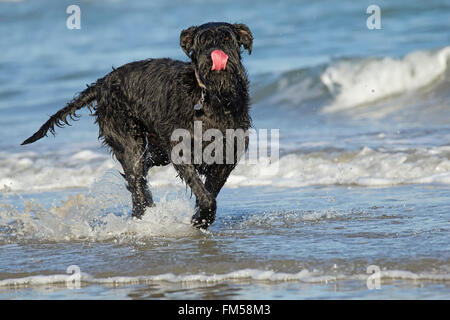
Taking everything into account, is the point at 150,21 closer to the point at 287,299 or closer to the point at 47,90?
the point at 47,90

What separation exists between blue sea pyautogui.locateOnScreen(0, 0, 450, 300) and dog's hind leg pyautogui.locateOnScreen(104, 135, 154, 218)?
0.20m

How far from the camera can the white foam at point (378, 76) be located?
13789mm

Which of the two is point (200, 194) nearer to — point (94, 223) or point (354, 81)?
point (94, 223)

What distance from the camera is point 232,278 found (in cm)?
504

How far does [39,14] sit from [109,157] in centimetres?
1648

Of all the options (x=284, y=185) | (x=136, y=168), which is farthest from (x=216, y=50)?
(x=284, y=185)

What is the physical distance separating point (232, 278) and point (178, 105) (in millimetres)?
1736

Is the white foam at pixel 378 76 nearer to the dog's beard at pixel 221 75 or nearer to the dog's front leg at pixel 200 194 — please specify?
the dog's front leg at pixel 200 194

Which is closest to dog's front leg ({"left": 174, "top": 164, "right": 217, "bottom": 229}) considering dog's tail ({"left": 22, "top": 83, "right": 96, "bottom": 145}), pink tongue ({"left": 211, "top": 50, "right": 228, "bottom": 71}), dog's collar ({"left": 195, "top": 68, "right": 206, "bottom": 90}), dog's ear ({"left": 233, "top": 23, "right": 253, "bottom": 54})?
dog's collar ({"left": 195, "top": 68, "right": 206, "bottom": 90})

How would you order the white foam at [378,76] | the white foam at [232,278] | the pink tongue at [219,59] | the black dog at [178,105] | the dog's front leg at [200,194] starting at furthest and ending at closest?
the white foam at [378,76] < the dog's front leg at [200,194] < the black dog at [178,105] < the pink tongue at [219,59] < the white foam at [232,278]

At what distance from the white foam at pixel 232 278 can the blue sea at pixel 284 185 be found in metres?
0.01

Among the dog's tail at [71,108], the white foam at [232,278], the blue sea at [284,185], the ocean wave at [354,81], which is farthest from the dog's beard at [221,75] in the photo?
the ocean wave at [354,81]

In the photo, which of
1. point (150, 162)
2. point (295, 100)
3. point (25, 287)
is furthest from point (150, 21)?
point (25, 287)

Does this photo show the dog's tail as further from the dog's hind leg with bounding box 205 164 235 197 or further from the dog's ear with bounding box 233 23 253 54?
the dog's ear with bounding box 233 23 253 54
